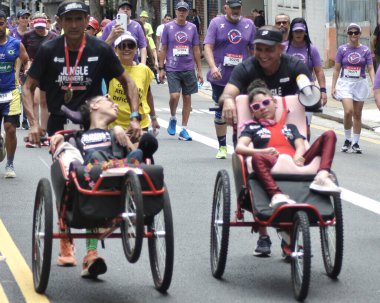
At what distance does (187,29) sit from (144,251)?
9.81 metres

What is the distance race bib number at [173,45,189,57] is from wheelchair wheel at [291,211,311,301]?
11011 mm

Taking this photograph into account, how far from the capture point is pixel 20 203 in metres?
12.3

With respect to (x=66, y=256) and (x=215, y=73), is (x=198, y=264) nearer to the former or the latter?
(x=66, y=256)

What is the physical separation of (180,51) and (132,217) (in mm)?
11470

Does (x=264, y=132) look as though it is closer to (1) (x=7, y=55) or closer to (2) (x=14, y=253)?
(2) (x=14, y=253)

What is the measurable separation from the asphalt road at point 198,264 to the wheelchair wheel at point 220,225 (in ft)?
0.40

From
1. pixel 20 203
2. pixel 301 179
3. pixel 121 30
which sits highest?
pixel 121 30

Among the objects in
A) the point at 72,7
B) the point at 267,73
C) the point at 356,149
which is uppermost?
the point at 72,7

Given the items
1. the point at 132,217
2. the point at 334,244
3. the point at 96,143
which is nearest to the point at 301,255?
the point at 334,244

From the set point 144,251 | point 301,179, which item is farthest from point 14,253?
point 301,179

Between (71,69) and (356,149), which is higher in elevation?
(71,69)

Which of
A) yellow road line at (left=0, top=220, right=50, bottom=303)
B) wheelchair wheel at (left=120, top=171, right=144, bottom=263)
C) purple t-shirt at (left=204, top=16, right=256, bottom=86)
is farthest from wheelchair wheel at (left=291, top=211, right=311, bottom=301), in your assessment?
purple t-shirt at (left=204, top=16, right=256, bottom=86)

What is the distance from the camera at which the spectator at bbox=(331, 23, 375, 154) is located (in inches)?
677

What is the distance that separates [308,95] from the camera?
349 inches
